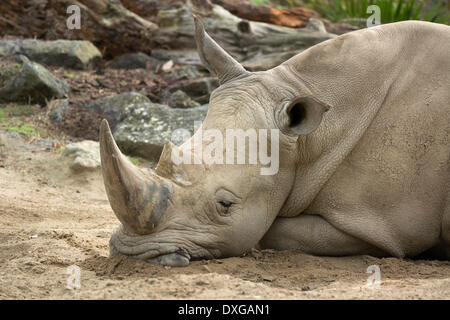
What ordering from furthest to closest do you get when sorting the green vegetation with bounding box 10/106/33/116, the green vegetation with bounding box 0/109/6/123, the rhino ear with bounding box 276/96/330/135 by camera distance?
the green vegetation with bounding box 10/106/33/116
the green vegetation with bounding box 0/109/6/123
the rhino ear with bounding box 276/96/330/135

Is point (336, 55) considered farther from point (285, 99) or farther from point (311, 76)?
point (285, 99)

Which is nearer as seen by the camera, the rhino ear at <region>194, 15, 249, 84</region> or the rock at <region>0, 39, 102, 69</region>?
the rhino ear at <region>194, 15, 249, 84</region>

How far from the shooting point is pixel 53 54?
11.4 metres

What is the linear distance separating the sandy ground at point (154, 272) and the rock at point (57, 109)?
9.12ft

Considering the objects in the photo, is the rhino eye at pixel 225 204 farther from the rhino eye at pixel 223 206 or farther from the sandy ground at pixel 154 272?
the sandy ground at pixel 154 272

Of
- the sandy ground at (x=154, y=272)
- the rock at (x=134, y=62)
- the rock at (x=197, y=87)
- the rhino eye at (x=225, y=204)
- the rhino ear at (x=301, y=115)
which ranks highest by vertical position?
the rock at (x=134, y=62)

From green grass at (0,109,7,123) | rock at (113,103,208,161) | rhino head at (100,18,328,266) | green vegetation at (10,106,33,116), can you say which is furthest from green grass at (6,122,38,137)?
rhino head at (100,18,328,266)

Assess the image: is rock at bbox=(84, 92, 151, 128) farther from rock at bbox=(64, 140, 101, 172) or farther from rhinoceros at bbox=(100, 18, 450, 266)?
rhinoceros at bbox=(100, 18, 450, 266)

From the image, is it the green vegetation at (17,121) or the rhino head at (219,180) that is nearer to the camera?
the rhino head at (219,180)

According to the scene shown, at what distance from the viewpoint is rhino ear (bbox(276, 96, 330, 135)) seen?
479 cm

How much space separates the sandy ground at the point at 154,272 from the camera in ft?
12.6

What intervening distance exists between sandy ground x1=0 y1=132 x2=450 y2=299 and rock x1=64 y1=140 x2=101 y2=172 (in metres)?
1.29

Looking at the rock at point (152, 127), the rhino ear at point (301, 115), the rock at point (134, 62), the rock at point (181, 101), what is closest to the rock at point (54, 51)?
the rock at point (134, 62)

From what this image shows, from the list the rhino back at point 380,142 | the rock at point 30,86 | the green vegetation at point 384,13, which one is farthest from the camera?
the green vegetation at point 384,13
